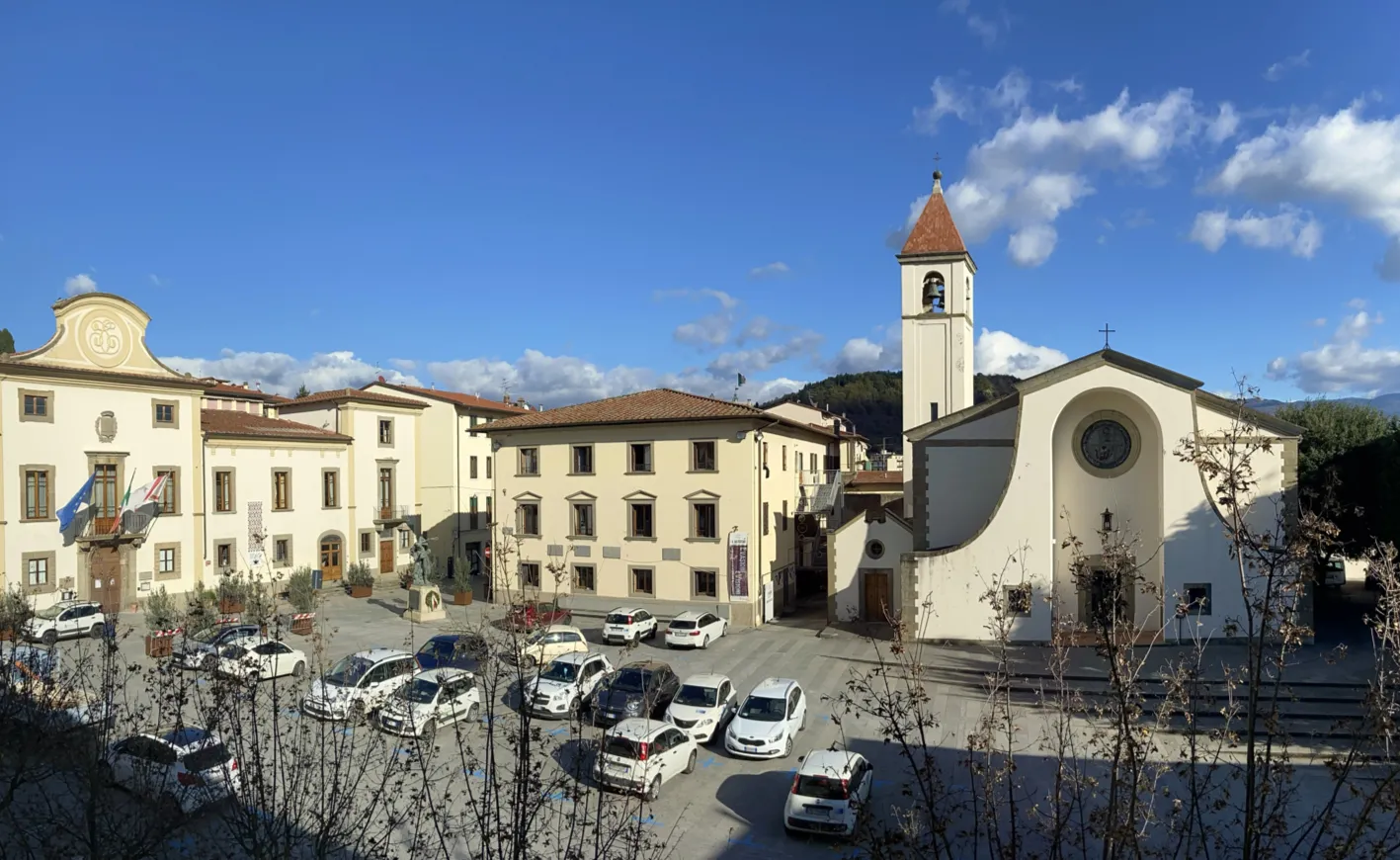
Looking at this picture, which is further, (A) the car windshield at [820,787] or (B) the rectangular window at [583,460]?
(B) the rectangular window at [583,460]

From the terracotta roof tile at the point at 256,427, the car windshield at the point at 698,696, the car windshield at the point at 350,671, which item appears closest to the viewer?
the car windshield at the point at 350,671

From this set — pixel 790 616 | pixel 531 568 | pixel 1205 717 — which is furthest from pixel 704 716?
pixel 531 568

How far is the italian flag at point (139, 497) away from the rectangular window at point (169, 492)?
1.18ft

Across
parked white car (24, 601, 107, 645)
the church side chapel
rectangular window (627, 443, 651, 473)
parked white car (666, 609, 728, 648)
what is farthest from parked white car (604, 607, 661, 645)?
parked white car (24, 601, 107, 645)

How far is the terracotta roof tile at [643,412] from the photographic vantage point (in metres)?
32.0

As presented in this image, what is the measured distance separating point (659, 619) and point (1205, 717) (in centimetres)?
1749

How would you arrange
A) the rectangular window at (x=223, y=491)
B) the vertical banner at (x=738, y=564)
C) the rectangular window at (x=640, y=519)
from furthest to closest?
the rectangular window at (x=223, y=491), the rectangular window at (x=640, y=519), the vertical banner at (x=738, y=564)

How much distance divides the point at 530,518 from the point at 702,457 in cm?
830

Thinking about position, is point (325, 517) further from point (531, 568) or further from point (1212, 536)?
point (1212, 536)

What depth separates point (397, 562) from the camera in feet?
141

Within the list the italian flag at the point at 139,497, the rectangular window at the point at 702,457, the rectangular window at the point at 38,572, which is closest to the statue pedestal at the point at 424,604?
the italian flag at the point at 139,497

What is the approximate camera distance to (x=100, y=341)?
31922mm

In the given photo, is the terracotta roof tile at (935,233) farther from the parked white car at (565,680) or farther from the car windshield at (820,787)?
the car windshield at (820,787)

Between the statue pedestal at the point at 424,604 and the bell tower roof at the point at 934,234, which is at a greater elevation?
the bell tower roof at the point at 934,234
